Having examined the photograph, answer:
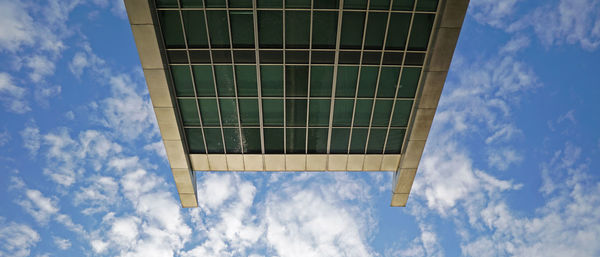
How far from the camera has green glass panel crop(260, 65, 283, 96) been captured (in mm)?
20156

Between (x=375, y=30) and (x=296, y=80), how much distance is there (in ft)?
15.1

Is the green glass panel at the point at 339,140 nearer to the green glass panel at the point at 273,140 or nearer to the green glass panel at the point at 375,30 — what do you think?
the green glass panel at the point at 273,140

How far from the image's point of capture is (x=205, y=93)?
69.1ft

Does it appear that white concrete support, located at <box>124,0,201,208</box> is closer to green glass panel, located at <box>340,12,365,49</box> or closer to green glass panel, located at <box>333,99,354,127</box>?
green glass panel, located at <box>333,99,354,127</box>

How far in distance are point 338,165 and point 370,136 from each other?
8.92 ft

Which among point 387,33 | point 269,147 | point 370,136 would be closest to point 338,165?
point 370,136

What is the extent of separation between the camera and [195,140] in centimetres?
2302

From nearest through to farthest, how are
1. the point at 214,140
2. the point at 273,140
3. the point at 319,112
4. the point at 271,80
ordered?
the point at 271,80 → the point at 319,112 → the point at 214,140 → the point at 273,140

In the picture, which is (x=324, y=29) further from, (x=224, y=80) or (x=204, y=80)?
(x=204, y=80)

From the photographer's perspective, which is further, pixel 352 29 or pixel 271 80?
pixel 271 80

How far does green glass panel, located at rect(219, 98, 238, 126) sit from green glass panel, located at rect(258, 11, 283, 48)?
12.4 feet

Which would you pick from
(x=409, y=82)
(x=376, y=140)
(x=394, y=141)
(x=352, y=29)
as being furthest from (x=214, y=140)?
(x=409, y=82)

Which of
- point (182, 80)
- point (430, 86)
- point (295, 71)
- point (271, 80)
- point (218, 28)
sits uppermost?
point (218, 28)

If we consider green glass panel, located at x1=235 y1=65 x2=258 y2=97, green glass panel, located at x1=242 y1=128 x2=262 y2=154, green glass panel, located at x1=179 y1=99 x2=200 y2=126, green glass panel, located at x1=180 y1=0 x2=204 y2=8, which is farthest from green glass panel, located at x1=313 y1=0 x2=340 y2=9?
green glass panel, located at x1=179 y1=99 x2=200 y2=126
